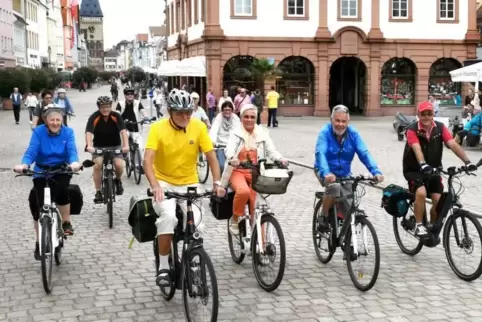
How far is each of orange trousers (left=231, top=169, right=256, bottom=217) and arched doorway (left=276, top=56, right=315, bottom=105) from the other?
31.9m

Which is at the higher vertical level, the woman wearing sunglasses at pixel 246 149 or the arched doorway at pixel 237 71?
the arched doorway at pixel 237 71

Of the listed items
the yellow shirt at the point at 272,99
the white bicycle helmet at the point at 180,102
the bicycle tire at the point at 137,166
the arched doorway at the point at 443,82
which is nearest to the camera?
the white bicycle helmet at the point at 180,102

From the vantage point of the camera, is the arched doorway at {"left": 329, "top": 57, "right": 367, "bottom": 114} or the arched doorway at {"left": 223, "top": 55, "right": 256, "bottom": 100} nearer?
the arched doorway at {"left": 223, "top": 55, "right": 256, "bottom": 100}

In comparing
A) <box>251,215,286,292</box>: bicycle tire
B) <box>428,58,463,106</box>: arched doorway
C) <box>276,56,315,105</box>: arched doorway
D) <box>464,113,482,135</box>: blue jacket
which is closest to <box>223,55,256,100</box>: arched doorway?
<box>276,56,315,105</box>: arched doorway

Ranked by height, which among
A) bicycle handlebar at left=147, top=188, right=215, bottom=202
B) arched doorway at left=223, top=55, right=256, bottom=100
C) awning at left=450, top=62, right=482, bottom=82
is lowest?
bicycle handlebar at left=147, top=188, right=215, bottom=202

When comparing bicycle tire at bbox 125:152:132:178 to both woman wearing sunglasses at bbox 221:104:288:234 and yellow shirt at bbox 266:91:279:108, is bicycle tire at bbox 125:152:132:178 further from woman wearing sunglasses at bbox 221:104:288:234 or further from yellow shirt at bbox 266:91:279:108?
yellow shirt at bbox 266:91:279:108

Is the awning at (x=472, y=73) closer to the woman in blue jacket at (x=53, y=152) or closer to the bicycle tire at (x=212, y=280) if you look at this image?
the woman in blue jacket at (x=53, y=152)

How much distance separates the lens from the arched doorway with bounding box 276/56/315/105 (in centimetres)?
3962

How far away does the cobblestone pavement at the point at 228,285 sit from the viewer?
6211 millimetres

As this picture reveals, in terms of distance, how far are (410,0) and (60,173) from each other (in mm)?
35196

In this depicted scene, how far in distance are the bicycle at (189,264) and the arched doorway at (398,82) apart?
3534 centimetres

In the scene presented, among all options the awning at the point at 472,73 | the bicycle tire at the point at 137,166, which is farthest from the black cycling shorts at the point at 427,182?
the awning at the point at 472,73

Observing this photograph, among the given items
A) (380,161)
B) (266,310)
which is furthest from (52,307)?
(380,161)

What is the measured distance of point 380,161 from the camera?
60.0 feet
